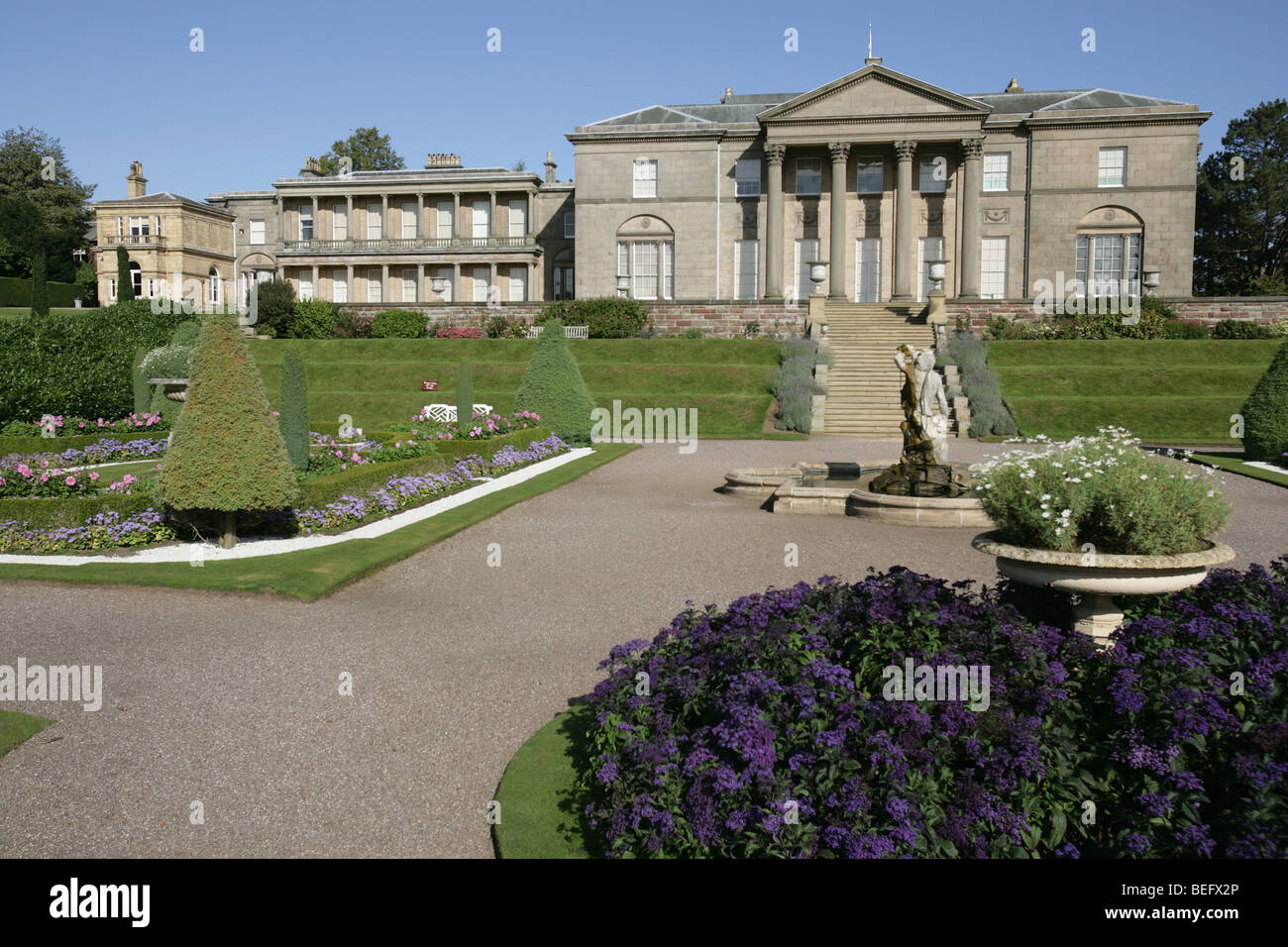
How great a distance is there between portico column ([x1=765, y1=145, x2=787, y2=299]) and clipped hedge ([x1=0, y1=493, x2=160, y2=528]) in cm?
3410

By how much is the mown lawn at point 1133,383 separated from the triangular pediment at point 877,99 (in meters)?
12.7

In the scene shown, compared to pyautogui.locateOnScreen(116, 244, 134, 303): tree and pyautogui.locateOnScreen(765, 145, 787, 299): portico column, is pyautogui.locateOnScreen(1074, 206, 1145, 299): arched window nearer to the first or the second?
pyautogui.locateOnScreen(765, 145, 787, 299): portico column

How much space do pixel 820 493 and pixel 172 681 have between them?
1098 centimetres

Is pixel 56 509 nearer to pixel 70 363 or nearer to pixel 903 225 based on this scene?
pixel 70 363

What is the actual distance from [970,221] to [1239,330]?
1212cm

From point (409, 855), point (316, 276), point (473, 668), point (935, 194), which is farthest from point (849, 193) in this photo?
point (409, 855)

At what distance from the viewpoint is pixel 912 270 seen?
4566 cm

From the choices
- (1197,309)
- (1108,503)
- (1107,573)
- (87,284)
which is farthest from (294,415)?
(87,284)

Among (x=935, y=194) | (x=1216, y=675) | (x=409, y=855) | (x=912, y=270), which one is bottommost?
(x=409, y=855)

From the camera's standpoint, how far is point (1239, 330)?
37.2 meters

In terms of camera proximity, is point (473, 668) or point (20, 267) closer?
point (473, 668)
